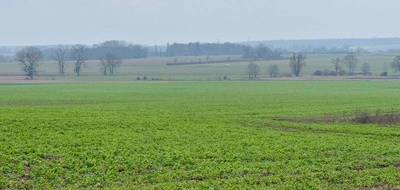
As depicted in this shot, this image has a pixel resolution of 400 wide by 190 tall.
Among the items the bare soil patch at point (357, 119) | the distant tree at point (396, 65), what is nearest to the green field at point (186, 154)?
the bare soil patch at point (357, 119)

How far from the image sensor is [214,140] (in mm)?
33656

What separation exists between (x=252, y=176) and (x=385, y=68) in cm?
16728

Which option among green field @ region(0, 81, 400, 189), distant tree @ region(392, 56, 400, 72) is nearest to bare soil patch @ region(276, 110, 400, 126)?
green field @ region(0, 81, 400, 189)

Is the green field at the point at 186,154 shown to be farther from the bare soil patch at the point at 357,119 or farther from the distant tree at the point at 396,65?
the distant tree at the point at 396,65

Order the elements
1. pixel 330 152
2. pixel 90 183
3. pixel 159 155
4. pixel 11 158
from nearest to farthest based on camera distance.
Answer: pixel 90 183 → pixel 11 158 → pixel 159 155 → pixel 330 152

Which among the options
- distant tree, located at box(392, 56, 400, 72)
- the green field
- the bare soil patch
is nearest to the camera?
the green field

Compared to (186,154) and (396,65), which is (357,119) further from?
(396,65)

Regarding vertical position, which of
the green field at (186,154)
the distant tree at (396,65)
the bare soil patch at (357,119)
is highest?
the green field at (186,154)

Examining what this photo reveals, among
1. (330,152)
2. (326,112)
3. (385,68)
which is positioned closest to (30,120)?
(330,152)

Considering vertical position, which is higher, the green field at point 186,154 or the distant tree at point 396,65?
the green field at point 186,154

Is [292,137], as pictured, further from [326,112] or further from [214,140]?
[326,112]

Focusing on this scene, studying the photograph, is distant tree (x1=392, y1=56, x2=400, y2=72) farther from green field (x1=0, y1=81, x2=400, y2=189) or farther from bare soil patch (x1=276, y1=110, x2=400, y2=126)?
green field (x1=0, y1=81, x2=400, y2=189)

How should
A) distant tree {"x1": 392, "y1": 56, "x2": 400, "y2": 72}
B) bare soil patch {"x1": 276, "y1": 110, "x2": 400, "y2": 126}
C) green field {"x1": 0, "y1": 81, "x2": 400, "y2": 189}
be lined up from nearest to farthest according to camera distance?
green field {"x1": 0, "y1": 81, "x2": 400, "y2": 189} < bare soil patch {"x1": 276, "y1": 110, "x2": 400, "y2": 126} < distant tree {"x1": 392, "y1": 56, "x2": 400, "y2": 72}

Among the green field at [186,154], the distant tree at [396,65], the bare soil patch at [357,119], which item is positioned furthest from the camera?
the distant tree at [396,65]
